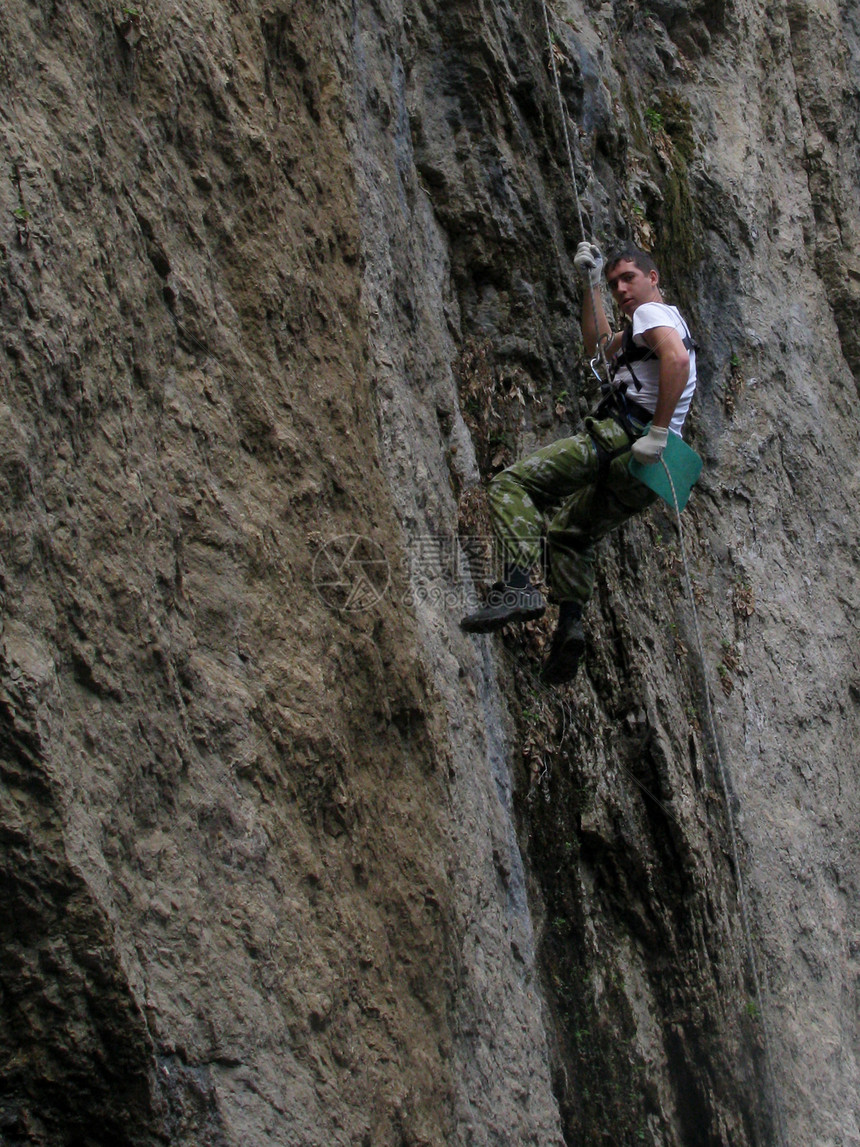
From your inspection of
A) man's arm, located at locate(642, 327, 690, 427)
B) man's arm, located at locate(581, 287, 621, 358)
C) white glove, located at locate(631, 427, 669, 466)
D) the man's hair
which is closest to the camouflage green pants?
white glove, located at locate(631, 427, 669, 466)

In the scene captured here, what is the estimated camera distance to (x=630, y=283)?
21.1ft

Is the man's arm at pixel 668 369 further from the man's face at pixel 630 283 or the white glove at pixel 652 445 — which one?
the man's face at pixel 630 283

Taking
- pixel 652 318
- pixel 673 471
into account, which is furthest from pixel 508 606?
pixel 652 318

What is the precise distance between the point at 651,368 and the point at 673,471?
553 millimetres

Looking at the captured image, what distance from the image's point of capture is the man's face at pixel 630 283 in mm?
6438

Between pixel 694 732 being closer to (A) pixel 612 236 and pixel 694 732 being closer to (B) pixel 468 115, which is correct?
(A) pixel 612 236

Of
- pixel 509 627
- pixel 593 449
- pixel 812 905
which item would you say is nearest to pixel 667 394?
pixel 593 449

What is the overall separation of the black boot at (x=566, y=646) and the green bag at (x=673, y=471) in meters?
Result: 0.76

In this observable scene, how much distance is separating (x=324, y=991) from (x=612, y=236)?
7.06m

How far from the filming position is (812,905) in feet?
31.8

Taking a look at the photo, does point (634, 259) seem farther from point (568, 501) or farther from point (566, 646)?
point (566, 646)

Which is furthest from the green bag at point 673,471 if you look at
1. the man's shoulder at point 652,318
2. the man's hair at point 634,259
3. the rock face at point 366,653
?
the rock face at point 366,653

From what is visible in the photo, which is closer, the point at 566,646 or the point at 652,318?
the point at 652,318

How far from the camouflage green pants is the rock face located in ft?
1.60
